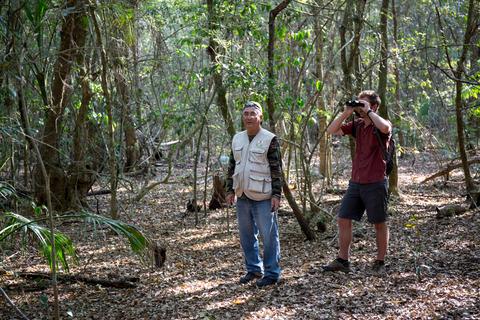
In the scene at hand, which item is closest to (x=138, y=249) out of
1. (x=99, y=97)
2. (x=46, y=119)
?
(x=46, y=119)

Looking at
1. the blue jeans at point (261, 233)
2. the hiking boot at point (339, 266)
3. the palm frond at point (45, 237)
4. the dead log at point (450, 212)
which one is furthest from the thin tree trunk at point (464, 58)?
the palm frond at point (45, 237)

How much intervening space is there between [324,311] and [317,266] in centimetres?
158

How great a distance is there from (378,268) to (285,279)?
0.91 metres

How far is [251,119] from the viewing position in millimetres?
5312

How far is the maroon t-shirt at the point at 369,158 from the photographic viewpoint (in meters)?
5.44

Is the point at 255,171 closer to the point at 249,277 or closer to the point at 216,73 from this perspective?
the point at 249,277

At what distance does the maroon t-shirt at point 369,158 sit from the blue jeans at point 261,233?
929mm

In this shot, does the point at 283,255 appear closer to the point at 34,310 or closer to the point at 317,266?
the point at 317,266

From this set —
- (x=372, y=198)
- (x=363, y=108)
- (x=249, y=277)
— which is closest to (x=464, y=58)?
(x=363, y=108)

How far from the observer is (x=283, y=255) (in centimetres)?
692

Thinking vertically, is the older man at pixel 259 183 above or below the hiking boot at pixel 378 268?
above

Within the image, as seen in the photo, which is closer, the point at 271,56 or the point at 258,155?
the point at 258,155

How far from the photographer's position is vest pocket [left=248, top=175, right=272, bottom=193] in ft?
17.3

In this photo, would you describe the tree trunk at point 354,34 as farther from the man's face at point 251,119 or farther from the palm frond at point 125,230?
the palm frond at point 125,230
